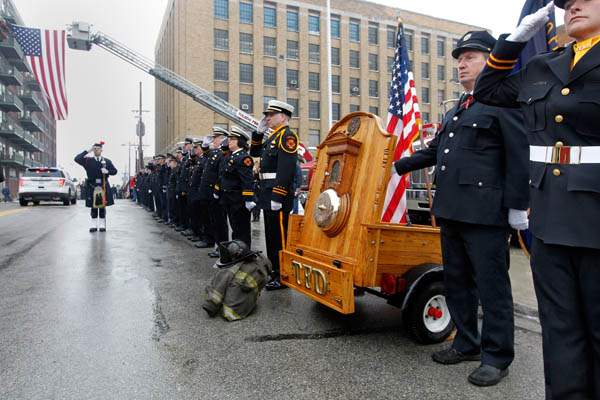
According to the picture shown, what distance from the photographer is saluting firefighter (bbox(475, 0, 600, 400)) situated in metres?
1.85

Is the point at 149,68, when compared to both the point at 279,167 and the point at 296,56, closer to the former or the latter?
the point at 296,56

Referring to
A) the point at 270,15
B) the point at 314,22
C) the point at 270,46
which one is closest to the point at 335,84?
the point at 314,22

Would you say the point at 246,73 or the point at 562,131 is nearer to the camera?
the point at 562,131

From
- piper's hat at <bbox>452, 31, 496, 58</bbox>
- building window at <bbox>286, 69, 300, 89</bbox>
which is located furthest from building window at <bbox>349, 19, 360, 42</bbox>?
piper's hat at <bbox>452, 31, 496, 58</bbox>

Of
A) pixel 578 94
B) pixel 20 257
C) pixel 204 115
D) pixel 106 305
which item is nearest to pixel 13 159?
pixel 204 115

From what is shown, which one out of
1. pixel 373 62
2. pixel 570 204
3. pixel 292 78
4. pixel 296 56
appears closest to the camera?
pixel 570 204

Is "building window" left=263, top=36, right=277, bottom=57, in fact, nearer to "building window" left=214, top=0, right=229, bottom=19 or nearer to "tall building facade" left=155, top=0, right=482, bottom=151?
"tall building facade" left=155, top=0, right=482, bottom=151

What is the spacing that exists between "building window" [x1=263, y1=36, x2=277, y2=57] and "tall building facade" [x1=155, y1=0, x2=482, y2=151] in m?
0.11

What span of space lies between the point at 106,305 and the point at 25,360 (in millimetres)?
1375

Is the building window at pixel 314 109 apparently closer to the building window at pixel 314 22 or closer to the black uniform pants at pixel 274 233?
the building window at pixel 314 22

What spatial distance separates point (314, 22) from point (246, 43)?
866cm

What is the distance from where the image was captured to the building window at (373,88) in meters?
52.2

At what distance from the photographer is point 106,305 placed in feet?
14.5

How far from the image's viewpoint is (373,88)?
2064 inches
